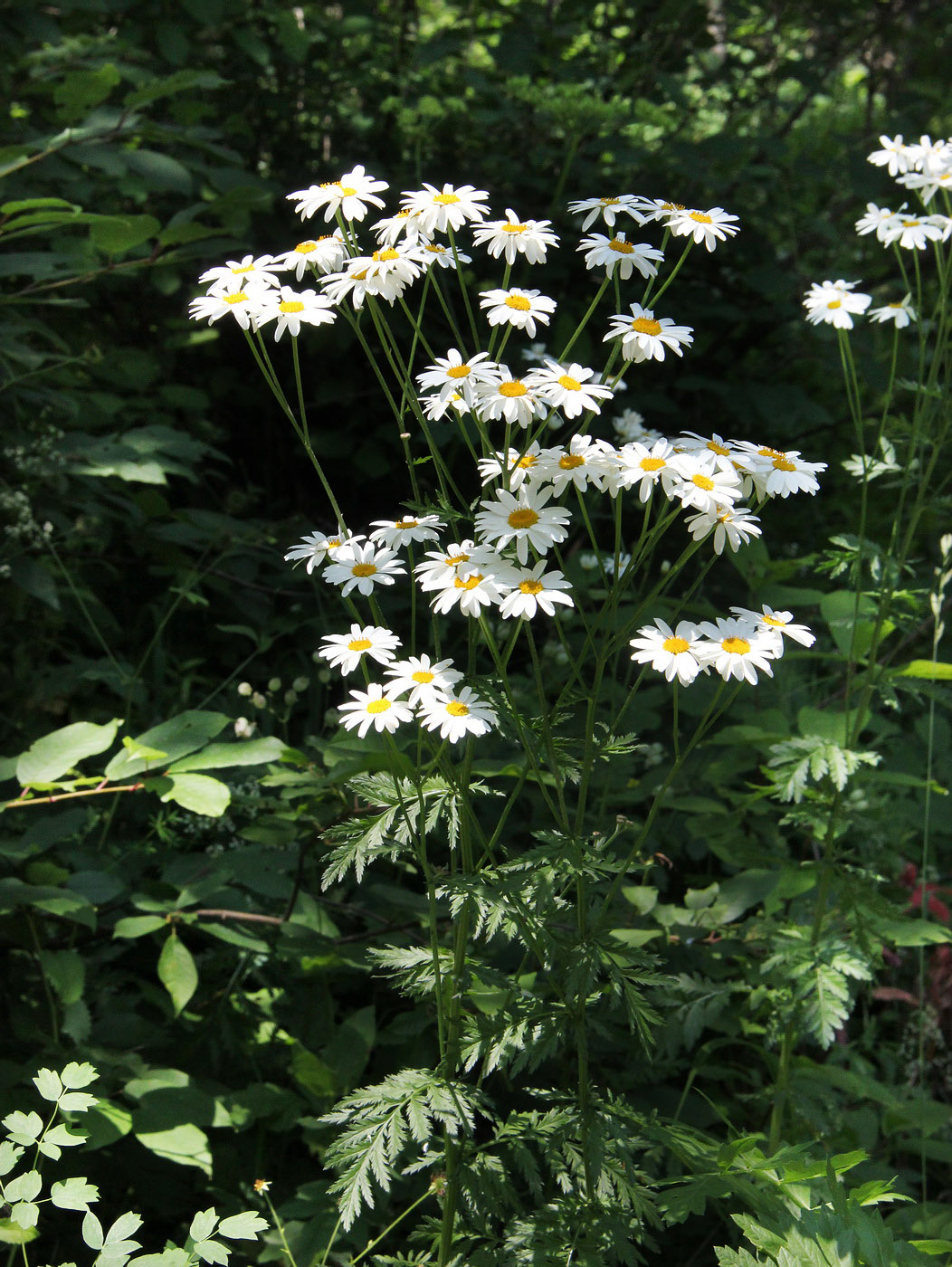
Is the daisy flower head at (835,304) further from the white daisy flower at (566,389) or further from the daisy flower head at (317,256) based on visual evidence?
the daisy flower head at (317,256)

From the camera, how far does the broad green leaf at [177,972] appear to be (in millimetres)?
1526

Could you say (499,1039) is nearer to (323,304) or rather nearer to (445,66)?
(323,304)

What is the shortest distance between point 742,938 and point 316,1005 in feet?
2.45

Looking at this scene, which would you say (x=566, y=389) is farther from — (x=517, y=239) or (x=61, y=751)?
(x=61, y=751)

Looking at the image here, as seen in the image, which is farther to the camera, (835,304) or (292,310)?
(835,304)

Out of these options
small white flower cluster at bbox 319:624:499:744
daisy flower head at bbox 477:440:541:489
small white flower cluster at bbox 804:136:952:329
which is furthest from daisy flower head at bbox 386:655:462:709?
small white flower cluster at bbox 804:136:952:329

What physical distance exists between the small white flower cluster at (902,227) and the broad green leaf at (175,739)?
3.89ft

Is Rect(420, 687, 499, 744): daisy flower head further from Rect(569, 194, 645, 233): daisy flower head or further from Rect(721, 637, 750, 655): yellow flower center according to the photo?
Rect(569, 194, 645, 233): daisy flower head

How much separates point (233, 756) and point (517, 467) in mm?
Answer: 649

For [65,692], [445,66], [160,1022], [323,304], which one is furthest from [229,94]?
[160,1022]

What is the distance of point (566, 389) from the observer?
1.17 metres

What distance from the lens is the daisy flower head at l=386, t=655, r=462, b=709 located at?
1.12 m

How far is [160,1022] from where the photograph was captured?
1.90 meters

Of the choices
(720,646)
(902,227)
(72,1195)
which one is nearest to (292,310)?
(720,646)
